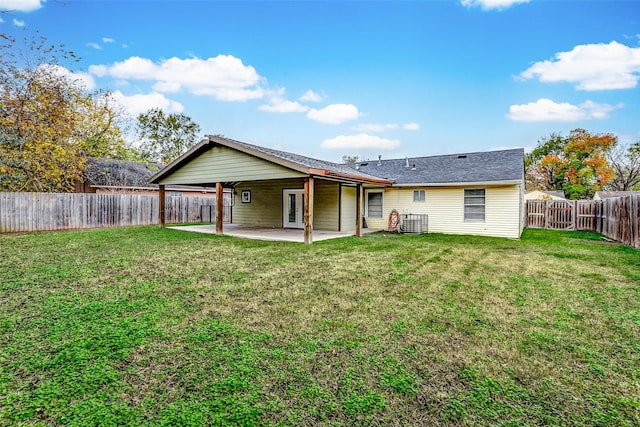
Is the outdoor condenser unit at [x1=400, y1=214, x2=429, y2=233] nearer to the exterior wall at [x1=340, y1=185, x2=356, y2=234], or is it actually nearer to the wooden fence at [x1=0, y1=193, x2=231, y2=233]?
the exterior wall at [x1=340, y1=185, x2=356, y2=234]

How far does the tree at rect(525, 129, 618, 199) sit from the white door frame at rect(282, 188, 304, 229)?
32702mm

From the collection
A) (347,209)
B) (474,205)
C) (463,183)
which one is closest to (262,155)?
(347,209)

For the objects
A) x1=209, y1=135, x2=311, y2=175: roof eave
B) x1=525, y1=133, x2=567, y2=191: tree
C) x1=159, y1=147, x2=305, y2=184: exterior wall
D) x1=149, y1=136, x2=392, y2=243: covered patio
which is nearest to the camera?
x1=209, y1=135, x2=311, y2=175: roof eave

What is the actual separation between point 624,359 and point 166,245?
9208 mm

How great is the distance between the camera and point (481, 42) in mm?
13656

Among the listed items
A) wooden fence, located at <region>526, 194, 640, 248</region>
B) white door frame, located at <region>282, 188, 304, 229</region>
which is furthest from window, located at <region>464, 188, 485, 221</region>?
white door frame, located at <region>282, 188, 304, 229</region>

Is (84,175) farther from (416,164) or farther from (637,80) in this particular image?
(637,80)

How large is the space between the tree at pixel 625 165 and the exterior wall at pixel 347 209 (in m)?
33.9

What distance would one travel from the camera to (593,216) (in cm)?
1427

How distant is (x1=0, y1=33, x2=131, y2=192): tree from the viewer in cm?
1241

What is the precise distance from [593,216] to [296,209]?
13.7 metres

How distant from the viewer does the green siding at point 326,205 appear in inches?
495

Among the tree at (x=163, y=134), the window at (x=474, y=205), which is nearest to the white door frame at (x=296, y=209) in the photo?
the window at (x=474, y=205)

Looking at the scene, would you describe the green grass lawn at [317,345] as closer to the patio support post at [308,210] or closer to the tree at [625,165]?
the patio support post at [308,210]
